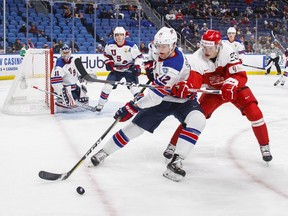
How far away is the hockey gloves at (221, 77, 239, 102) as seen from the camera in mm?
3082

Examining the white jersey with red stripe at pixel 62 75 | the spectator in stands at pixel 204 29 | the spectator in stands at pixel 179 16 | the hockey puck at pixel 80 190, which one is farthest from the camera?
the spectator in stands at pixel 179 16

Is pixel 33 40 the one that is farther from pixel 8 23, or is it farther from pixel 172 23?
pixel 172 23

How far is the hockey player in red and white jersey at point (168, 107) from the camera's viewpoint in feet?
9.80

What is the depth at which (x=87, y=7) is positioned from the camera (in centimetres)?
1352

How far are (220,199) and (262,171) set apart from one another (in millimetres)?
713

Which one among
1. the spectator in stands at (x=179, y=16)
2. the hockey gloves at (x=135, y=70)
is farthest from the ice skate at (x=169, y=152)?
the spectator in stands at (x=179, y=16)

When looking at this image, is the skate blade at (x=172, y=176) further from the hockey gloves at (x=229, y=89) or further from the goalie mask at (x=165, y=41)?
the goalie mask at (x=165, y=41)

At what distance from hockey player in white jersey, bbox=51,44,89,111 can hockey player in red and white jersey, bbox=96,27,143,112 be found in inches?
13.4

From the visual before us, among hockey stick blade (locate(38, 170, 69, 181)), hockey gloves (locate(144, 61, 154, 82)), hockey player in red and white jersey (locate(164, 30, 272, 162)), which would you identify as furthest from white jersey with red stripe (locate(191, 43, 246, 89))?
hockey stick blade (locate(38, 170, 69, 181))

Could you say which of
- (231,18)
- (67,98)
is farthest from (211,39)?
(231,18)

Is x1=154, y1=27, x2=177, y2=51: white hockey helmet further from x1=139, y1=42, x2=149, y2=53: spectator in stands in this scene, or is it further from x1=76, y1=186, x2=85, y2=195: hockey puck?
x1=139, y1=42, x2=149, y2=53: spectator in stands

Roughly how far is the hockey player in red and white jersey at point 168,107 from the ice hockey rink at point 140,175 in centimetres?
20

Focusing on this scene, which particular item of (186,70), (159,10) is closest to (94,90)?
(186,70)

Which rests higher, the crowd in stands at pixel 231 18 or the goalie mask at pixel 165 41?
the crowd in stands at pixel 231 18
